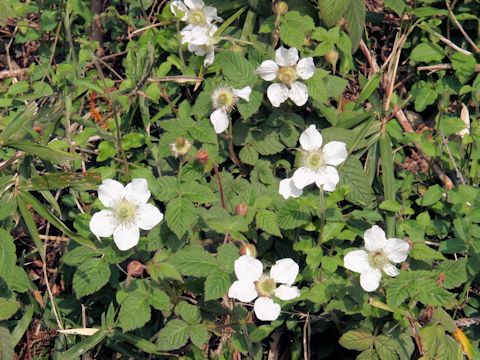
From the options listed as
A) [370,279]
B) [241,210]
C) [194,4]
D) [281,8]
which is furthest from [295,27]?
[370,279]

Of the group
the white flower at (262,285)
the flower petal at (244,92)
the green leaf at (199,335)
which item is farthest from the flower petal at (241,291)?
the flower petal at (244,92)

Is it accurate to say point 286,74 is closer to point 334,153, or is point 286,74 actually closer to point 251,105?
point 251,105

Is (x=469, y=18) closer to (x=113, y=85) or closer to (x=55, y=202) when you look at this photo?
(x=113, y=85)

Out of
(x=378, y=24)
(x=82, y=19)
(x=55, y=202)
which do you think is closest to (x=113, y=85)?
(x=82, y=19)

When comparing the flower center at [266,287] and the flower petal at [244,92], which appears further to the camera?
the flower petal at [244,92]

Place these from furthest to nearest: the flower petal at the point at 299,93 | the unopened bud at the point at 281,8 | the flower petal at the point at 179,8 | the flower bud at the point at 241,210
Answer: the flower petal at the point at 179,8
the unopened bud at the point at 281,8
the flower petal at the point at 299,93
the flower bud at the point at 241,210

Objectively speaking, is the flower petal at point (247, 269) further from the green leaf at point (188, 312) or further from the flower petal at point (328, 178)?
the flower petal at point (328, 178)
